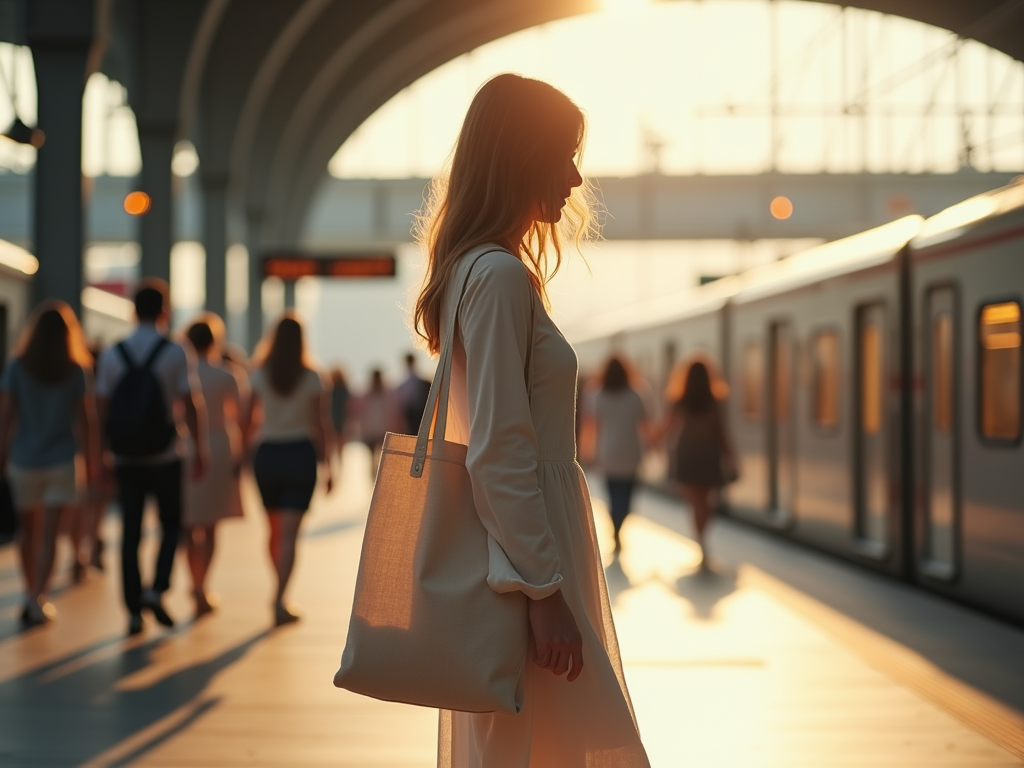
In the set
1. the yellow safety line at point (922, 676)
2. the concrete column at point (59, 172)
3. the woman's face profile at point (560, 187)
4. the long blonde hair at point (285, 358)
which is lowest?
the yellow safety line at point (922, 676)

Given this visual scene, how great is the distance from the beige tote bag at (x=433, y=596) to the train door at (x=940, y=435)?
24.2 feet

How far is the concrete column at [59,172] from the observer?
11.8 metres

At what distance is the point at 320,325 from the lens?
133875mm

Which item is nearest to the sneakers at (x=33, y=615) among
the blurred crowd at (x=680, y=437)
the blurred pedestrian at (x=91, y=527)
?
the blurred pedestrian at (x=91, y=527)

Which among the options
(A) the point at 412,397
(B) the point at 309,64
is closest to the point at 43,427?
(A) the point at 412,397

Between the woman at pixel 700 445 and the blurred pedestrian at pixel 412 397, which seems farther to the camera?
the blurred pedestrian at pixel 412 397

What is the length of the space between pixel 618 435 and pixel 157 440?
17.9ft

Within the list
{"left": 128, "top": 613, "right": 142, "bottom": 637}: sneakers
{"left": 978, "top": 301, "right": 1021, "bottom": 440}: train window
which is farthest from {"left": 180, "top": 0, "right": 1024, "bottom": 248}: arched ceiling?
{"left": 128, "top": 613, "right": 142, "bottom": 637}: sneakers

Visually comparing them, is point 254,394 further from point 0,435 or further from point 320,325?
point 320,325

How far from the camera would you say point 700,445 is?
11430 millimetres

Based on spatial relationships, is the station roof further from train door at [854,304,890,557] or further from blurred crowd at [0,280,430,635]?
blurred crowd at [0,280,430,635]

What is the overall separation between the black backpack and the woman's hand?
5597mm

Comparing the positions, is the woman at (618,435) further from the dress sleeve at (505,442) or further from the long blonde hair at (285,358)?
the dress sleeve at (505,442)

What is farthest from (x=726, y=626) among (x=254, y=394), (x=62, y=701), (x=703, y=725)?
(x=62, y=701)
